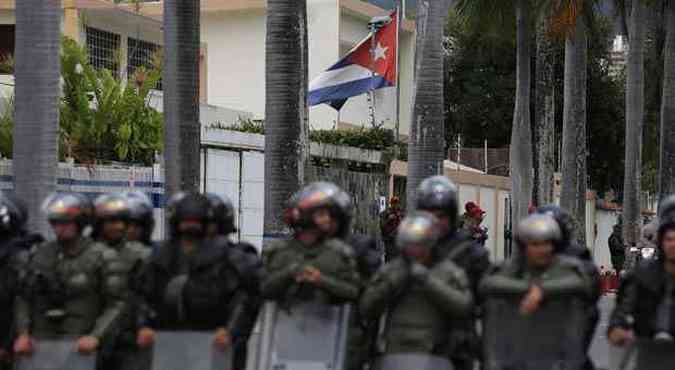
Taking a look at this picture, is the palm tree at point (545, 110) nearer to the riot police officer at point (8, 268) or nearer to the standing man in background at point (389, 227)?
the standing man in background at point (389, 227)

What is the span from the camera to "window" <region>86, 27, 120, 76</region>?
1337 inches

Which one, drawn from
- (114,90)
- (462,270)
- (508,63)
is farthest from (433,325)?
(508,63)

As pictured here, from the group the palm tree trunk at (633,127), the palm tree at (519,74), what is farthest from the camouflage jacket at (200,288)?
the palm tree trunk at (633,127)

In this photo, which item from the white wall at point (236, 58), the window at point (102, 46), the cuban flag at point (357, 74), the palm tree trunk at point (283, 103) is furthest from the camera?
the white wall at point (236, 58)

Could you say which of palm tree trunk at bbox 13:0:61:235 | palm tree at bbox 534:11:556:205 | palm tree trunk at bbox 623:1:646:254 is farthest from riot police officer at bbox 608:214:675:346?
palm tree trunk at bbox 623:1:646:254

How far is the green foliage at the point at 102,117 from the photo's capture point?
23688mm

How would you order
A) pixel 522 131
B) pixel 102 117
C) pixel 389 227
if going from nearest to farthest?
pixel 389 227 < pixel 102 117 < pixel 522 131

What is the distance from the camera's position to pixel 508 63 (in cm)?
5634

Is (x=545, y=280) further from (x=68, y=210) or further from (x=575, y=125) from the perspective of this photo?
(x=575, y=125)

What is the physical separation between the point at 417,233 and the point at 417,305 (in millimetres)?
504

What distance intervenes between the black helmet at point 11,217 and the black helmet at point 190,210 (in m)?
1.31

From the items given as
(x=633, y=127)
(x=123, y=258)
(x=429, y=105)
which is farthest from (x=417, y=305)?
(x=633, y=127)

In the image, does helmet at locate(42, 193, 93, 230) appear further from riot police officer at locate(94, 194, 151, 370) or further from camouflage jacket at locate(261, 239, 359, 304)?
camouflage jacket at locate(261, 239, 359, 304)

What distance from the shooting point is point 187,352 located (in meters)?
9.84
